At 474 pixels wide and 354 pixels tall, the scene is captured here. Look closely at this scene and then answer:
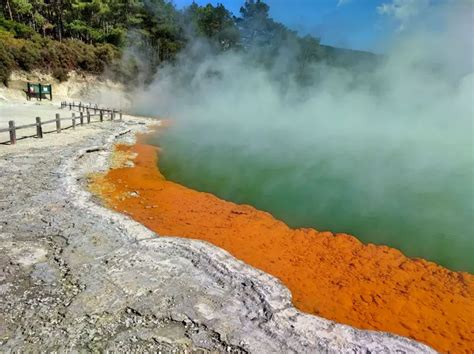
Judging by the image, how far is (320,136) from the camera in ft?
61.3

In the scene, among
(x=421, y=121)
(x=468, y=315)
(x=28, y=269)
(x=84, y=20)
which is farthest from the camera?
(x=84, y=20)

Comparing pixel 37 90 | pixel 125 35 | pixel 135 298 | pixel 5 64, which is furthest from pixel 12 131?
pixel 125 35

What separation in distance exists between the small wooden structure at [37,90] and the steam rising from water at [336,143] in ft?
25.6

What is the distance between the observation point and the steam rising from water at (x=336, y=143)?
300 inches

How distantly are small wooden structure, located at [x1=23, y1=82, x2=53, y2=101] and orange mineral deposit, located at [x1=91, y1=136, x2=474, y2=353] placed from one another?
19353 mm

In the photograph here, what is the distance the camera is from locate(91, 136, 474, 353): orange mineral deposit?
399 cm

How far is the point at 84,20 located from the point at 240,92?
18.8m

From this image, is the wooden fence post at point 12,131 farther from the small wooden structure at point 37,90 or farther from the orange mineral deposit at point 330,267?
the small wooden structure at point 37,90

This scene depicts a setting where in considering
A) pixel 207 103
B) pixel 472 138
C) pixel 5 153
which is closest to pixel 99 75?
pixel 207 103

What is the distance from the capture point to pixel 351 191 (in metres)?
9.33

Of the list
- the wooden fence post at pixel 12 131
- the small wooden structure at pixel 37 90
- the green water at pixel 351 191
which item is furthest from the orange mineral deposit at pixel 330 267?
the small wooden structure at pixel 37 90

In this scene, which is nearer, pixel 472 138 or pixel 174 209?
pixel 174 209

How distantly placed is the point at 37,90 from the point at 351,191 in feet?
74.6

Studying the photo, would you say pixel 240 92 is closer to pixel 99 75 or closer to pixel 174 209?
pixel 99 75
